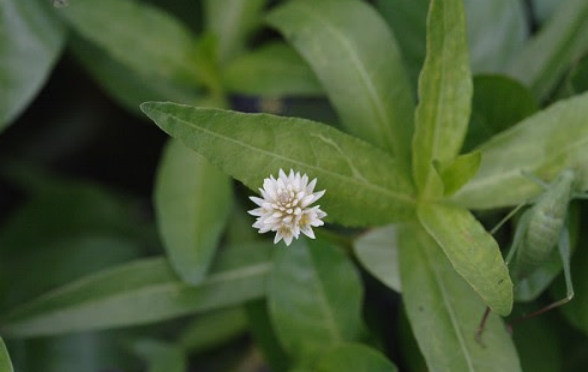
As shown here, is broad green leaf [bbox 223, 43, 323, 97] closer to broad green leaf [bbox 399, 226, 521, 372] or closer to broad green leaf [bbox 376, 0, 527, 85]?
broad green leaf [bbox 376, 0, 527, 85]

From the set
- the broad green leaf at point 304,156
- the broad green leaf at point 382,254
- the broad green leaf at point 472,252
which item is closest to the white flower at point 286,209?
the broad green leaf at point 304,156

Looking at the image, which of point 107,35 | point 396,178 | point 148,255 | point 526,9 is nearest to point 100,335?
point 148,255

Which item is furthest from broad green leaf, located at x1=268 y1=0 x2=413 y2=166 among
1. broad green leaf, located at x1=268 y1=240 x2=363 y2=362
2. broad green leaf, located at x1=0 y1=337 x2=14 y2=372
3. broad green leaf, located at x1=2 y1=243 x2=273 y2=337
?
broad green leaf, located at x1=0 y1=337 x2=14 y2=372

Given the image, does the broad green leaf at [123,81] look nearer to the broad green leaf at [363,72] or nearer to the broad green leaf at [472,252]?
the broad green leaf at [363,72]

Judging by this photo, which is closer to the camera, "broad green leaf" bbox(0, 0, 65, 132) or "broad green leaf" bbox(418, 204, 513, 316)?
"broad green leaf" bbox(418, 204, 513, 316)

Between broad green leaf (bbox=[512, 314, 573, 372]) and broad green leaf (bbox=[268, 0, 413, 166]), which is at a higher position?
broad green leaf (bbox=[268, 0, 413, 166])

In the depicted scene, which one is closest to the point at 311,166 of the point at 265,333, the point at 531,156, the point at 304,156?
the point at 304,156

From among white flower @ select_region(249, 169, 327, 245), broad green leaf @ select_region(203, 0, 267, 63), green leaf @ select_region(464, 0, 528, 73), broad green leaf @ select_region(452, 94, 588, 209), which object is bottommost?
broad green leaf @ select_region(452, 94, 588, 209)
